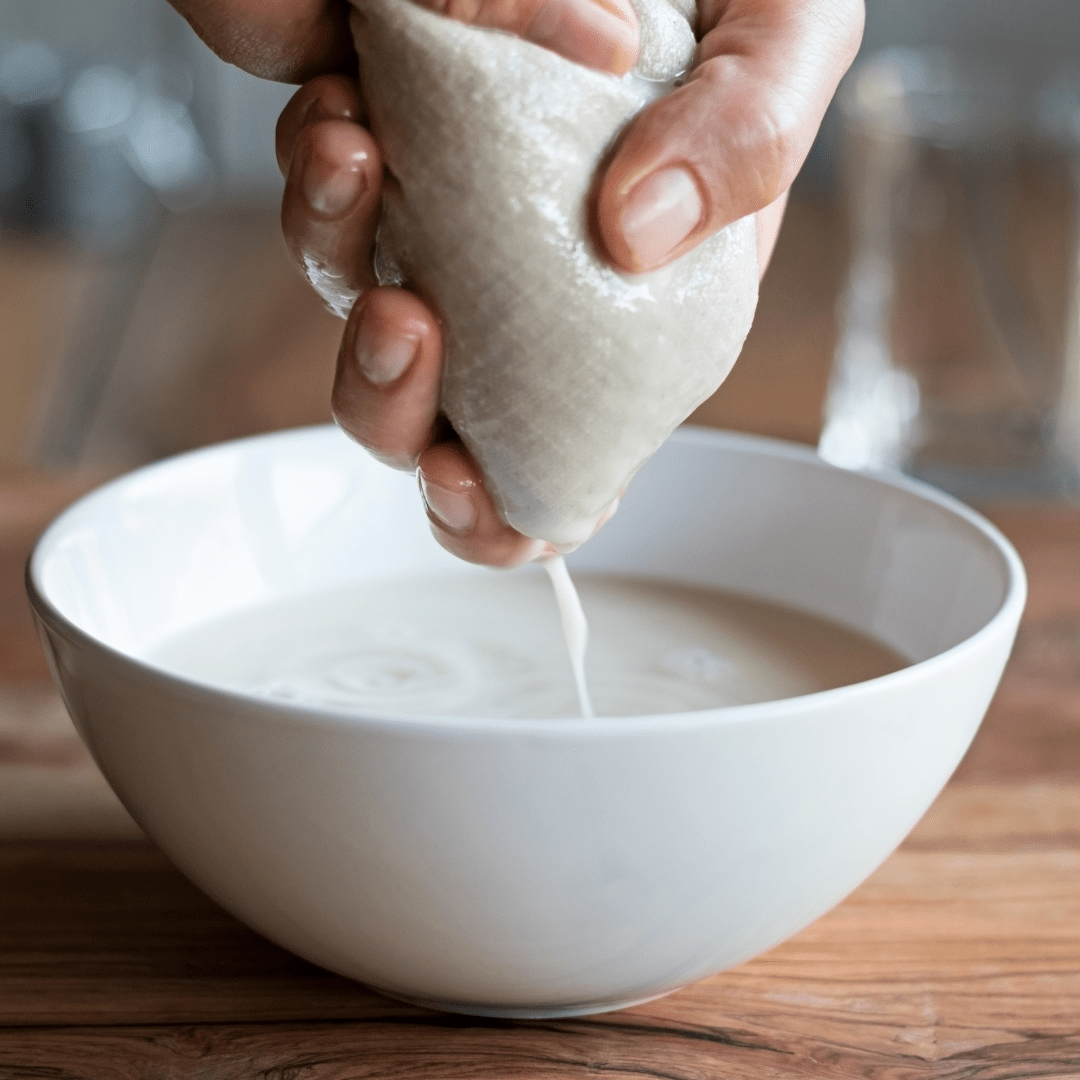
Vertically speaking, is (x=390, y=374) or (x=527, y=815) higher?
(x=390, y=374)

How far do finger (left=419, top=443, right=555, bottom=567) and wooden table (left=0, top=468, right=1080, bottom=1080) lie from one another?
0.17 m

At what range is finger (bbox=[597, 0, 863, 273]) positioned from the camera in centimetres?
47

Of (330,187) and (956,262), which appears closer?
(330,187)

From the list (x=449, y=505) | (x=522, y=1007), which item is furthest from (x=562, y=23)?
(x=522, y=1007)

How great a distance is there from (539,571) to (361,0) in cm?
38

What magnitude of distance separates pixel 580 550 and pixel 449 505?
0.29 meters

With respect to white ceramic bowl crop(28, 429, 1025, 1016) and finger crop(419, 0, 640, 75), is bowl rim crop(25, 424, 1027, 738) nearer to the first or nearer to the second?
white ceramic bowl crop(28, 429, 1025, 1016)

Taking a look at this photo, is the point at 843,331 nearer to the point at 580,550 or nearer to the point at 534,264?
the point at 580,550

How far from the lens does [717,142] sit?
1.57ft

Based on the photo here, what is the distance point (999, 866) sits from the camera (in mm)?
649

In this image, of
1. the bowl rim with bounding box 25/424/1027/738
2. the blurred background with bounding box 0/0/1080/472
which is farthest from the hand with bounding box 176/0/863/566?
the blurred background with bounding box 0/0/1080/472

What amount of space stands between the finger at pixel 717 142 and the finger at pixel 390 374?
0.07m

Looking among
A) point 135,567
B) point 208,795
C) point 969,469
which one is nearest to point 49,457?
point 135,567

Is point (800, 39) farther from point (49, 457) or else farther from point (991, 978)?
point (49, 457)
